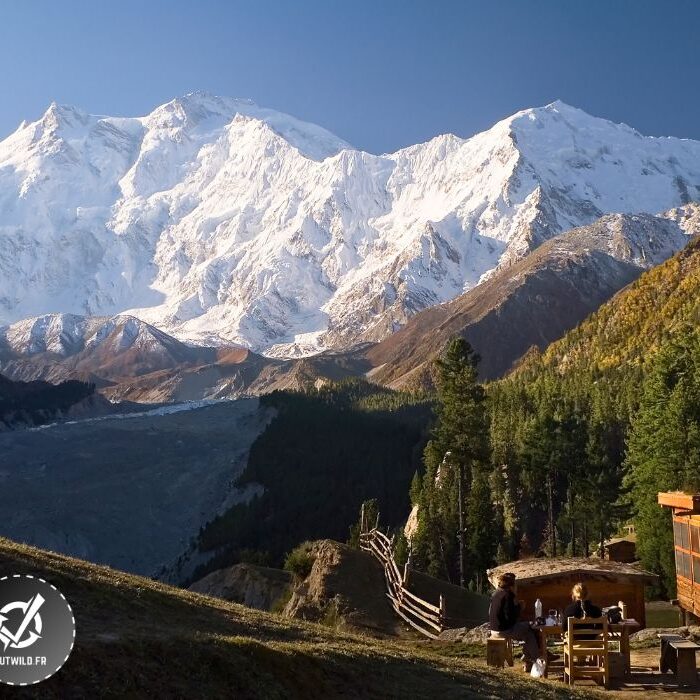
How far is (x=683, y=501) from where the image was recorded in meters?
27.3

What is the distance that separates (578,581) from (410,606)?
409 inches

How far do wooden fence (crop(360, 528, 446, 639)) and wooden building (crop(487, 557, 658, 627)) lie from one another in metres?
4.03

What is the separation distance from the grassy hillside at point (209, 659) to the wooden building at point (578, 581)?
23.7 ft

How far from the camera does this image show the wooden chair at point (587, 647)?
19.3 metres

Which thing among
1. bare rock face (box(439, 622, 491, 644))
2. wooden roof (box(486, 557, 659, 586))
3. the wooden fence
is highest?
wooden roof (box(486, 557, 659, 586))

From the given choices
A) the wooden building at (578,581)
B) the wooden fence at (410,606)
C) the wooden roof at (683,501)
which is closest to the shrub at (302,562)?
the wooden fence at (410,606)

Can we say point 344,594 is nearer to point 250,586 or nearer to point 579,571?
point 579,571


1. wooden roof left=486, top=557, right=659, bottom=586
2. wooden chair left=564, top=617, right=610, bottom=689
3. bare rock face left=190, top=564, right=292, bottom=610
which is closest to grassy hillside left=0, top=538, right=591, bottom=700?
wooden chair left=564, top=617, right=610, bottom=689

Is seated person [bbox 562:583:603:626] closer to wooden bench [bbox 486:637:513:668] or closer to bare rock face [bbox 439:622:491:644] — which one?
wooden bench [bbox 486:637:513:668]

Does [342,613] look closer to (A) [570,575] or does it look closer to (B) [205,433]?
(A) [570,575]

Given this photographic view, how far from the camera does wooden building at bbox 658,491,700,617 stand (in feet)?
88.7

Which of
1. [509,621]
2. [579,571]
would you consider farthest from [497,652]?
[579,571]

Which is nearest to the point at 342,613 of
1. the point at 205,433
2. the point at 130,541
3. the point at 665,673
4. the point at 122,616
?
the point at 665,673

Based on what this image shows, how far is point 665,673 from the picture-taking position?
67.0 feet
